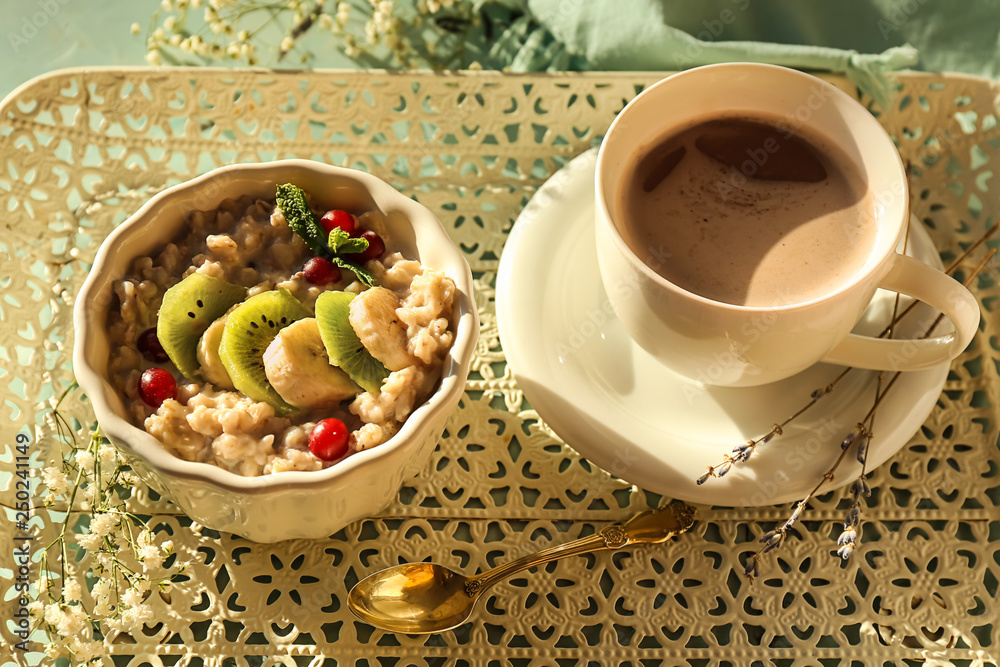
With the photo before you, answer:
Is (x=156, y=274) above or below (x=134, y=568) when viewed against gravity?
above

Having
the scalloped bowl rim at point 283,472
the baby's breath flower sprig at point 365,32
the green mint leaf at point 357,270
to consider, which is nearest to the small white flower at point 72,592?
the scalloped bowl rim at point 283,472

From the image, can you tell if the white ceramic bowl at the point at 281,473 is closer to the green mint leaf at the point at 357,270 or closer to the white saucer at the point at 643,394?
the green mint leaf at the point at 357,270

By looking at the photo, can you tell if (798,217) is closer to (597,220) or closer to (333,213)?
(597,220)

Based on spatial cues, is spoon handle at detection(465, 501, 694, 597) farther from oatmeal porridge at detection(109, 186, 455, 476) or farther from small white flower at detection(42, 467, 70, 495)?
small white flower at detection(42, 467, 70, 495)

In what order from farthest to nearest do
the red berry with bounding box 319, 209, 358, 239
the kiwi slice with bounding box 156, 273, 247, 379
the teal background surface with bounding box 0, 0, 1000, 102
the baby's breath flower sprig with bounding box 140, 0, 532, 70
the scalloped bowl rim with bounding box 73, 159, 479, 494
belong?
the baby's breath flower sprig with bounding box 140, 0, 532, 70 < the teal background surface with bounding box 0, 0, 1000, 102 < the red berry with bounding box 319, 209, 358, 239 < the kiwi slice with bounding box 156, 273, 247, 379 < the scalloped bowl rim with bounding box 73, 159, 479, 494

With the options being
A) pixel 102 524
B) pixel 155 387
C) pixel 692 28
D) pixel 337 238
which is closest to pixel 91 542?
pixel 102 524

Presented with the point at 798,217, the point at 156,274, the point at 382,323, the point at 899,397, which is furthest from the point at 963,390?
the point at 156,274

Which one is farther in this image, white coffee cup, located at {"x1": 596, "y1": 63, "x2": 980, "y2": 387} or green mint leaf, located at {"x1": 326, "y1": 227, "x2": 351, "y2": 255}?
green mint leaf, located at {"x1": 326, "y1": 227, "x2": 351, "y2": 255}

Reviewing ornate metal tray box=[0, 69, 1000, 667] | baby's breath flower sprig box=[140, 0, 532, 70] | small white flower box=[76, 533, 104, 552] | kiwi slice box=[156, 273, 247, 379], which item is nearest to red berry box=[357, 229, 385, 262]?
kiwi slice box=[156, 273, 247, 379]
